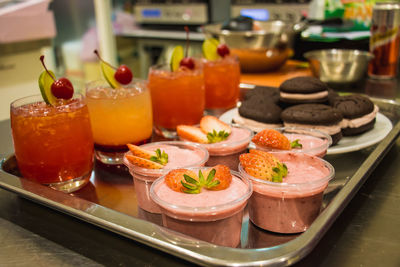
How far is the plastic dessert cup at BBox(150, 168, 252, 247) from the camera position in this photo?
2.88ft

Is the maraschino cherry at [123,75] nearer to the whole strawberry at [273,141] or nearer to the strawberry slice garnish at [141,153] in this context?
the strawberry slice garnish at [141,153]

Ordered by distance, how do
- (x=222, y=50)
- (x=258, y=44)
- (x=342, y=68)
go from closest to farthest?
1. (x=222, y=50)
2. (x=342, y=68)
3. (x=258, y=44)

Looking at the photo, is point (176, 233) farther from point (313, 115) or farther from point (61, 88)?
point (313, 115)

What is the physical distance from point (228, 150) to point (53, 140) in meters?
0.48

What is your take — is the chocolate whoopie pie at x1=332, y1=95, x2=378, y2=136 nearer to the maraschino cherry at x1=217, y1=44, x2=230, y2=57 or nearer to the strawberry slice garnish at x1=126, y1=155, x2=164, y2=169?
the maraschino cherry at x1=217, y1=44, x2=230, y2=57

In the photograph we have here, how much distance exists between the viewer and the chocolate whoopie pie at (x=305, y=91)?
155 centimetres

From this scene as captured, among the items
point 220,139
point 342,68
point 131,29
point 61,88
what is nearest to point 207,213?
point 220,139

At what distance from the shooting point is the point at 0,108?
2.84m

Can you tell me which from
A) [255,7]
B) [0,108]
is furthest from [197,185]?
[255,7]

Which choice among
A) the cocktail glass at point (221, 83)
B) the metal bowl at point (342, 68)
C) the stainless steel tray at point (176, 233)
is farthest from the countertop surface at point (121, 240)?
the metal bowl at point (342, 68)

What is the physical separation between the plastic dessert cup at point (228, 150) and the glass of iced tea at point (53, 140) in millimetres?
353

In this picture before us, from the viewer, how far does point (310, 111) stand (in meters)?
1.43

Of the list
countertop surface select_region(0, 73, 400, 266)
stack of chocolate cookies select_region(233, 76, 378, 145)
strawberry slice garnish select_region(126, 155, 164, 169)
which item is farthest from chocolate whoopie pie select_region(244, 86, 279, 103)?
strawberry slice garnish select_region(126, 155, 164, 169)

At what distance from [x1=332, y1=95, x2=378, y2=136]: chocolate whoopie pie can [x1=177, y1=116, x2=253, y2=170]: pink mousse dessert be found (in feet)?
1.26
